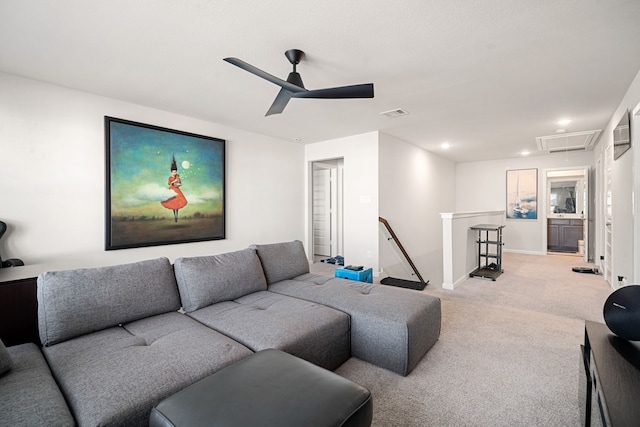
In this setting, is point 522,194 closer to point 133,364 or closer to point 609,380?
point 609,380

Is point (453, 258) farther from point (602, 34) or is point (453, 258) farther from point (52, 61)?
point (52, 61)

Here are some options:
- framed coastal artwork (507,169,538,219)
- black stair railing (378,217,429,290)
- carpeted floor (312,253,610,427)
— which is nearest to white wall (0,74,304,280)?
black stair railing (378,217,429,290)

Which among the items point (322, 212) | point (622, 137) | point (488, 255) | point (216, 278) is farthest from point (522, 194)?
point (216, 278)

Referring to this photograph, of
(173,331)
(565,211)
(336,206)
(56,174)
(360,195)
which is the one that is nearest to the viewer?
(173,331)

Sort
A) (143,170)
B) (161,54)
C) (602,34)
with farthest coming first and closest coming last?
(143,170) → (161,54) → (602,34)

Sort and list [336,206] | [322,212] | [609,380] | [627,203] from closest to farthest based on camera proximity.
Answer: [609,380] → [627,203] → [336,206] → [322,212]

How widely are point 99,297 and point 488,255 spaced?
18.4 ft

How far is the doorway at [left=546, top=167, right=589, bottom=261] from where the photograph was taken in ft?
23.7

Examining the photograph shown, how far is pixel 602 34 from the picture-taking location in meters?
2.11

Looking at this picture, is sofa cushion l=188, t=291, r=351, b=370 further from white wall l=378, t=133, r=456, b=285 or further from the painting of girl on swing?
white wall l=378, t=133, r=456, b=285

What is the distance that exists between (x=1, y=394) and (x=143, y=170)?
290 centimetres

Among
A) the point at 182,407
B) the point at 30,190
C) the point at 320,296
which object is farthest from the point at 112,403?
the point at 30,190

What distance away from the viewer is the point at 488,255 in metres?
5.14

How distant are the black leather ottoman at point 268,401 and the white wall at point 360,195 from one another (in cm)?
371
